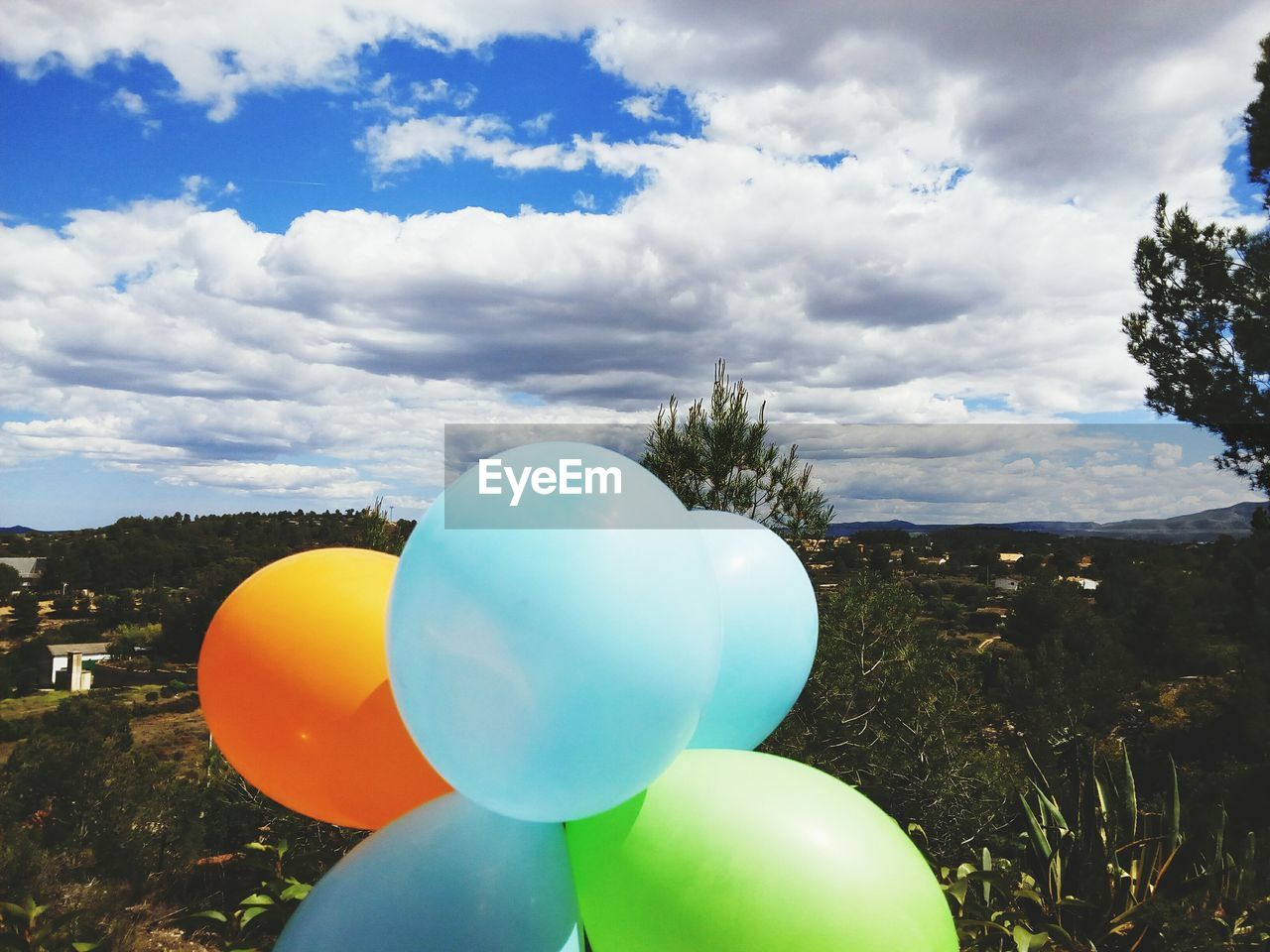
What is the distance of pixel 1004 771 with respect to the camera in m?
6.35

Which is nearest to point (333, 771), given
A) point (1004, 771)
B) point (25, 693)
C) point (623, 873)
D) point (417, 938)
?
point (417, 938)

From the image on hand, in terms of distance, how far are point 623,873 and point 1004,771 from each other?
17.3ft

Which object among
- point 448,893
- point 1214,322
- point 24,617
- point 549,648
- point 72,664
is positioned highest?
point 1214,322

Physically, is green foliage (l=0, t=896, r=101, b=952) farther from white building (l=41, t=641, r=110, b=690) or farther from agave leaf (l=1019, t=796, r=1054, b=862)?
white building (l=41, t=641, r=110, b=690)

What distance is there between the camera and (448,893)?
2.11m

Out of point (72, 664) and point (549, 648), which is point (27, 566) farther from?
point (549, 648)

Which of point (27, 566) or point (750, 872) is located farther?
point (27, 566)

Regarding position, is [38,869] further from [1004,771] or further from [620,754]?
[1004,771]

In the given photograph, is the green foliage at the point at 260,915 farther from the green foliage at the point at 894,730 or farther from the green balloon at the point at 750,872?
the green foliage at the point at 894,730

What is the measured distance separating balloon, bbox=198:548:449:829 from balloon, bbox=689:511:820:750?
1004 mm

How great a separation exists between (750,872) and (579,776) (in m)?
0.52

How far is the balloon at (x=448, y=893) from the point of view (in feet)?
6.76

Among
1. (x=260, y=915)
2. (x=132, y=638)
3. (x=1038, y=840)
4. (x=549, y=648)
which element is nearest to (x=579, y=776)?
(x=549, y=648)

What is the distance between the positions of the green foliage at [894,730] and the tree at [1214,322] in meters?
7.59
